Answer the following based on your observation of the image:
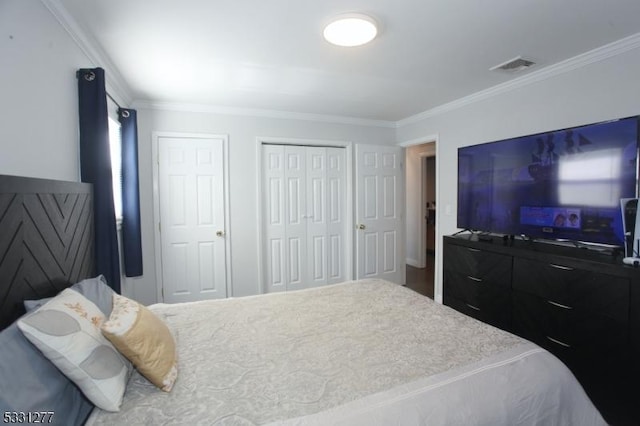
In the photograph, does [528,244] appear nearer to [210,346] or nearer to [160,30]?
[210,346]

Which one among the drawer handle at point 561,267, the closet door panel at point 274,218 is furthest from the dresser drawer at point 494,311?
the closet door panel at point 274,218

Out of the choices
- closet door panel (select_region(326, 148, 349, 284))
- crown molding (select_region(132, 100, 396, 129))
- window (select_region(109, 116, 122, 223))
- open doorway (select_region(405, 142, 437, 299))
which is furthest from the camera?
open doorway (select_region(405, 142, 437, 299))

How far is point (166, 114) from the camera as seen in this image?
3.45 m

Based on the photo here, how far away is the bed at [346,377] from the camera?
100cm

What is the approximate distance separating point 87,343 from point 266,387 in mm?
644

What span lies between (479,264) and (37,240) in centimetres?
293

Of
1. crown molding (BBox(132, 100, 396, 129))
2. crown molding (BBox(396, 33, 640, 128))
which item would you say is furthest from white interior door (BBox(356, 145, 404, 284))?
crown molding (BBox(396, 33, 640, 128))

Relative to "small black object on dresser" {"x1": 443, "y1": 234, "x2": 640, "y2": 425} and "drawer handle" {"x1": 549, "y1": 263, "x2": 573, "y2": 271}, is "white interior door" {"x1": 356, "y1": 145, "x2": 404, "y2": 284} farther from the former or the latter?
"drawer handle" {"x1": 549, "y1": 263, "x2": 573, "y2": 271}

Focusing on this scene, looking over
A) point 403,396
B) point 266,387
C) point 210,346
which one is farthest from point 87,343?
point 403,396

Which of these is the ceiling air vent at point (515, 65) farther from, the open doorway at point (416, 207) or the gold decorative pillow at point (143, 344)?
the gold decorative pillow at point (143, 344)

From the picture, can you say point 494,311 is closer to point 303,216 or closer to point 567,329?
point 567,329

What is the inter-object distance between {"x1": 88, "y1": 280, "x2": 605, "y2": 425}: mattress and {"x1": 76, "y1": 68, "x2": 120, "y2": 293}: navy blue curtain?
27.5 inches

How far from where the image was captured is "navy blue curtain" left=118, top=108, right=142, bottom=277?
118 inches

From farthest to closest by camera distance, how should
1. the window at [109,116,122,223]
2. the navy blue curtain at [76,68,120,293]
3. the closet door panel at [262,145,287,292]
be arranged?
the closet door panel at [262,145,287,292]
the window at [109,116,122,223]
the navy blue curtain at [76,68,120,293]
